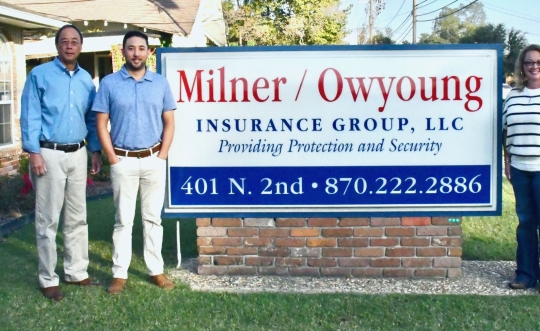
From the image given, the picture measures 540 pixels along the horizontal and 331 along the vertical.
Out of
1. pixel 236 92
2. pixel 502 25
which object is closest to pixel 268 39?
pixel 502 25

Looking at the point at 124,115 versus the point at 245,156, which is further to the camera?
the point at 245,156

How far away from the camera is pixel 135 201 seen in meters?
5.14

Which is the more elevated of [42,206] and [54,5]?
[54,5]

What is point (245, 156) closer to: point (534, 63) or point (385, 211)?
point (385, 211)

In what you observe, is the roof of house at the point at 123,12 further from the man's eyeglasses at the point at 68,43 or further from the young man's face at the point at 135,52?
the young man's face at the point at 135,52

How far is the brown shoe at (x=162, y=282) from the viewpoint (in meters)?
5.29

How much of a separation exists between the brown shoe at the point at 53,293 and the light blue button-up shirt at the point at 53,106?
1061 mm

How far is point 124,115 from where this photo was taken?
4.93 meters

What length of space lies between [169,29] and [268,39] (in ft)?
59.0

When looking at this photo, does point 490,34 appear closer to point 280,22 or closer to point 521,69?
point 280,22

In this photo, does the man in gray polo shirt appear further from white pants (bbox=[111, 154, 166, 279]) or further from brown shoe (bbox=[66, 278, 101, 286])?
brown shoe (bbox=[66, 278, 101, 286])

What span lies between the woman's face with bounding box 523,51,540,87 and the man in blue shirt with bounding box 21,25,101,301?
329 cm

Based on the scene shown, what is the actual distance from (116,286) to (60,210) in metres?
0.72

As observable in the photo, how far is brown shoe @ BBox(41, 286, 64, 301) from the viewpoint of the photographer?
5.00m
